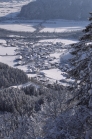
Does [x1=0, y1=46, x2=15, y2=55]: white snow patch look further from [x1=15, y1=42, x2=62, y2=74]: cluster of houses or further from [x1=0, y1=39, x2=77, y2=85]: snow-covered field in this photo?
[x1=15, y1=42, x2=62, y2=74]: cluster of houses

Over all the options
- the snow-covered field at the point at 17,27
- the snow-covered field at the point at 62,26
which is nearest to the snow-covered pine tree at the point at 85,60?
the snow-covered field at the point at 62,26

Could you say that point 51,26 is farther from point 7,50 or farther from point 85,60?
point 85,60

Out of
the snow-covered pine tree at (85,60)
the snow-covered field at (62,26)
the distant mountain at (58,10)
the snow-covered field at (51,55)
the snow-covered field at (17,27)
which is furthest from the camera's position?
the distant mountain at (58,10)

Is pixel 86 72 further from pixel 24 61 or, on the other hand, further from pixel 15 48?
pixel 15 48

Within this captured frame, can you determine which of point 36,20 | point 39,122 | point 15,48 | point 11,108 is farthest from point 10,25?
point 39,122

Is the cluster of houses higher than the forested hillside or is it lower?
lower

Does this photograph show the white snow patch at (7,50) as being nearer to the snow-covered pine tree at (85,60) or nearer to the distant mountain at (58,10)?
Answer: the snow-covered pine tree at (85,60)

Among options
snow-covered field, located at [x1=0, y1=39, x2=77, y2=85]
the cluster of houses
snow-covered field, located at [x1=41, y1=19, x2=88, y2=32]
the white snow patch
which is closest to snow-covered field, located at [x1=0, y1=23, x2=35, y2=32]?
snow-covered field, located at [x1=41, y1=19, x2=88, y2=32]

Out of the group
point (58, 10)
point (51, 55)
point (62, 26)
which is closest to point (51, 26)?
point (62, 26)
